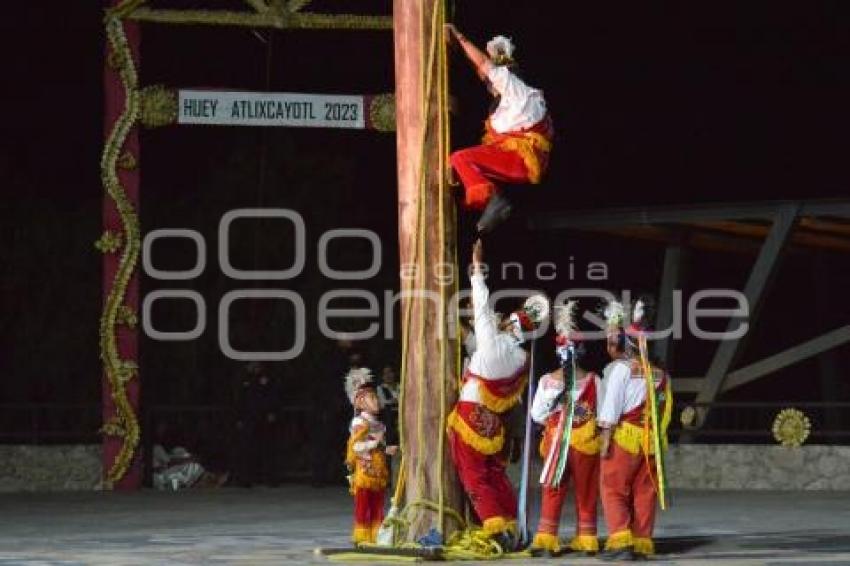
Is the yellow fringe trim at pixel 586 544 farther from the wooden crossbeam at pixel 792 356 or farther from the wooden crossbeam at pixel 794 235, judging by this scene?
the wooden crossbeam at pixel 794 235

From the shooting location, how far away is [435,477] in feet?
43.3

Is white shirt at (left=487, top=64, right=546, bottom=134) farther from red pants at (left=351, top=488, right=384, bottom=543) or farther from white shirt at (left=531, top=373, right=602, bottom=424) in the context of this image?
red pants at (left=351, top=488, right=384, bottom=543)

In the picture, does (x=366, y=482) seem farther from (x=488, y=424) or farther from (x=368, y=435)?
(x=488, y=424)

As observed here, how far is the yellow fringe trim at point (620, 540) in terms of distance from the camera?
43.9ft

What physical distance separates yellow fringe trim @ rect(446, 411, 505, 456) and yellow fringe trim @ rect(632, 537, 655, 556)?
111 centimetres

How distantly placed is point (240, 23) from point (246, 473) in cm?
439

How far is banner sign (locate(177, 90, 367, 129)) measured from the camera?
20.3m

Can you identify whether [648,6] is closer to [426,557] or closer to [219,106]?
[219,106]

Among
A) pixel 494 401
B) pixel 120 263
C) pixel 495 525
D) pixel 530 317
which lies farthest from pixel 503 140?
pixel 120 263

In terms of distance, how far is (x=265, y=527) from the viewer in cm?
1598

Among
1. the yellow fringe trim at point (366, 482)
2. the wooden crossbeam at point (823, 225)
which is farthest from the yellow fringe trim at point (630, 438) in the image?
the wooden crossbeam at point (823, 225)

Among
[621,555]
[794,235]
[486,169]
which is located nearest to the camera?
[486,169]

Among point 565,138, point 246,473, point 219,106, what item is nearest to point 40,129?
point 219,106

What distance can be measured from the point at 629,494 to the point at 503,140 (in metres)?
2.46
